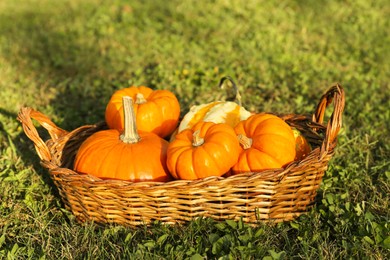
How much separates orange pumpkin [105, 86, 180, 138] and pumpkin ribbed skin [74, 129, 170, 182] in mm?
286

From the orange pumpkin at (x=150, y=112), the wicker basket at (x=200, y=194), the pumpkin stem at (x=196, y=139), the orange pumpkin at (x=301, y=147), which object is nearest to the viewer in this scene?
the wicker basket at (x=200, y=194)

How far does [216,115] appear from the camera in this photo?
319 centimetres

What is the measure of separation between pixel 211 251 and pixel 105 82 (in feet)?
9.64

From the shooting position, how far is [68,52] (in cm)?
593

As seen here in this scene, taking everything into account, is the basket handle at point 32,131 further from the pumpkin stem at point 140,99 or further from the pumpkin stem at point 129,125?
the pumpkin stem at point 140,99

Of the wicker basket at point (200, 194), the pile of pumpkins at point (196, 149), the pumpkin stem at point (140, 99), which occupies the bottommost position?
the wicker basket at point (200, 194)

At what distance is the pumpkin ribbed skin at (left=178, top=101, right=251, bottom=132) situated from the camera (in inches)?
126

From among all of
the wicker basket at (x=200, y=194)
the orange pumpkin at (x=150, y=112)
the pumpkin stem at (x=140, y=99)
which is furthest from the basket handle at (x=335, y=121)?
the pumpkin stem at (x=140, y=99)

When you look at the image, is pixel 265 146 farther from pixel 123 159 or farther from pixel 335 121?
pixel 123 159

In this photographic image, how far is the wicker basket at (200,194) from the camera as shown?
8.73 ft

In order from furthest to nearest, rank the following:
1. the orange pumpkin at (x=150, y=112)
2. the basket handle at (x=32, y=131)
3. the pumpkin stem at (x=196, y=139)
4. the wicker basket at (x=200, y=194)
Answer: the orange pumpkin at (x=150, y=112)
the basket handle at (x=32, y=131)
the pumpkin stem at (x=196, y=139)
the wicker basket at (x=200, y=194)

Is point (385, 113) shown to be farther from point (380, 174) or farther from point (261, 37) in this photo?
point (261, 37)

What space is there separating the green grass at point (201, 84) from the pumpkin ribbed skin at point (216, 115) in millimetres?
673

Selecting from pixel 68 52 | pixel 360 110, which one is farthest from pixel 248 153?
pixel 68 52
